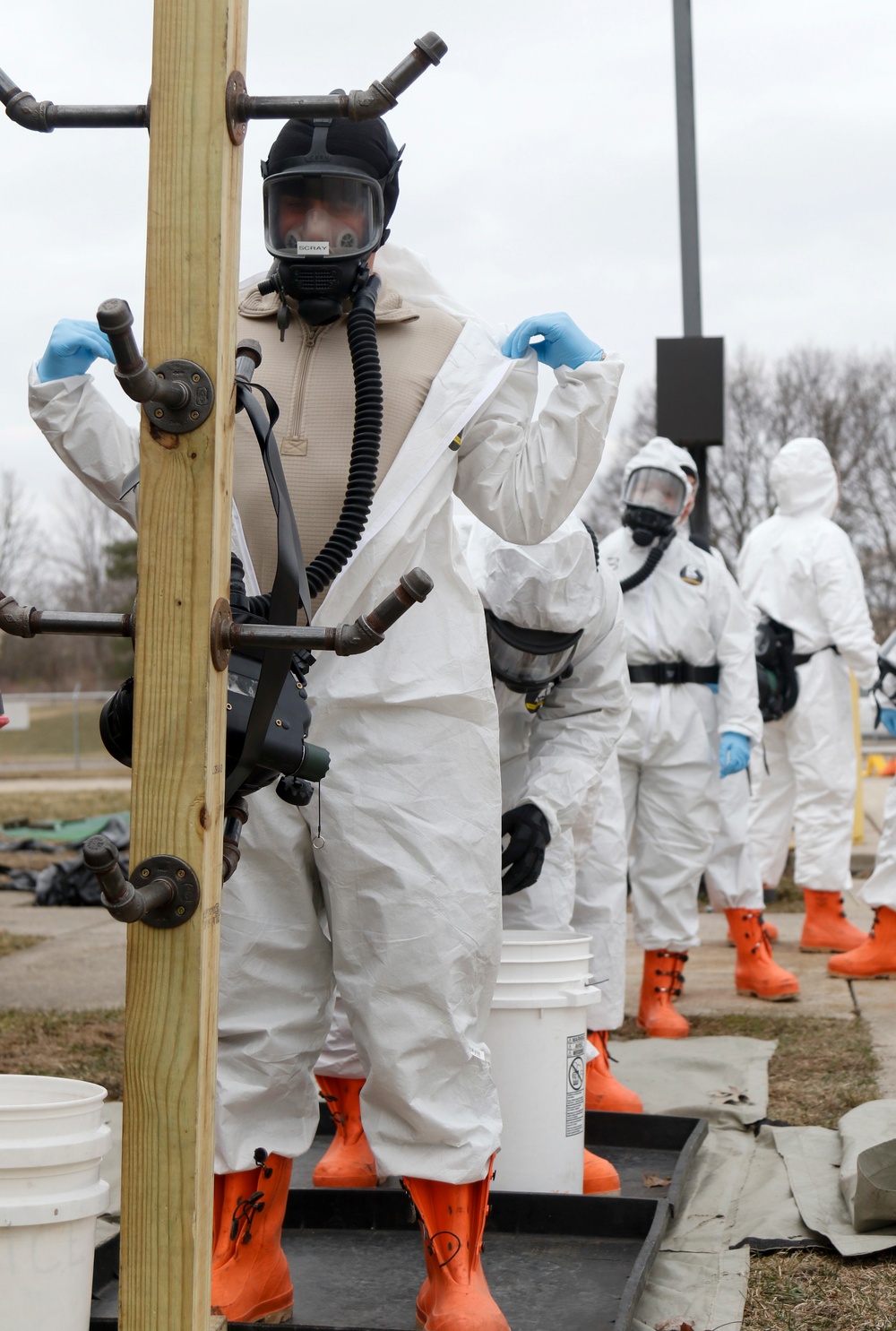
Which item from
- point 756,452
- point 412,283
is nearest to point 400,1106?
point 412,283

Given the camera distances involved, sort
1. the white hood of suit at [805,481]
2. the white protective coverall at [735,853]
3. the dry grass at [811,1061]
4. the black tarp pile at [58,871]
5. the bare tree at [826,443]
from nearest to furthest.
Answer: the dry grass at [811,1061]
the white protective coverall at [735,853]
the white hood of suit at [805,481]
the black tarp pile at [58,871]
the bare tree at [826,443]

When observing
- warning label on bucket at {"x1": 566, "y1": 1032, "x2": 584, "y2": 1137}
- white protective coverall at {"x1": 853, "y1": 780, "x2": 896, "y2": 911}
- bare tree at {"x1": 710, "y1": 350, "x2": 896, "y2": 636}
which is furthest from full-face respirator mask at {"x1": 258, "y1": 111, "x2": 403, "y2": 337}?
bare tree at {"x1": 710, "y1": 350, "x2": 896, "y2": 636}

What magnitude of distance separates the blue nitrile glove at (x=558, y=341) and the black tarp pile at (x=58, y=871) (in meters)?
5.31

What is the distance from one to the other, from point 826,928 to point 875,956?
853 millimetres

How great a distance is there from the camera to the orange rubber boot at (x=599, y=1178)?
Answer: 3314mm

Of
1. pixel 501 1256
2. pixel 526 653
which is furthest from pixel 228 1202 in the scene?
pixel 526 653

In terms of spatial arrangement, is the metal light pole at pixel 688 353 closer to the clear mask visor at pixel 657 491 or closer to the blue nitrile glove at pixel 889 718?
the blue nitrile glove at pixel 889 718

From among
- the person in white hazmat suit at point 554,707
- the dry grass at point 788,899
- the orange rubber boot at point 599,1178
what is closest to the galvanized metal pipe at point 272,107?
the person in white hazmat suit at point 554,707

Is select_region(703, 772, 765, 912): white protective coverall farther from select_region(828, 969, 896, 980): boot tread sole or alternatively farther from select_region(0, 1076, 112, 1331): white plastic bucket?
select_region(0, 1076, 112, 1331): white plastic bucket

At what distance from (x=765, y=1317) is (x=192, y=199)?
85.1 inches

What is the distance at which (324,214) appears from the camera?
238cm

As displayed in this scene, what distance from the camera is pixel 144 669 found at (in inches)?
69.6

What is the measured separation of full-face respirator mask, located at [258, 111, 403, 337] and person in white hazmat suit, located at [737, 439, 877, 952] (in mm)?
4649

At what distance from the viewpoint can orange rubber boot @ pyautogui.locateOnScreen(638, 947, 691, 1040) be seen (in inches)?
199
